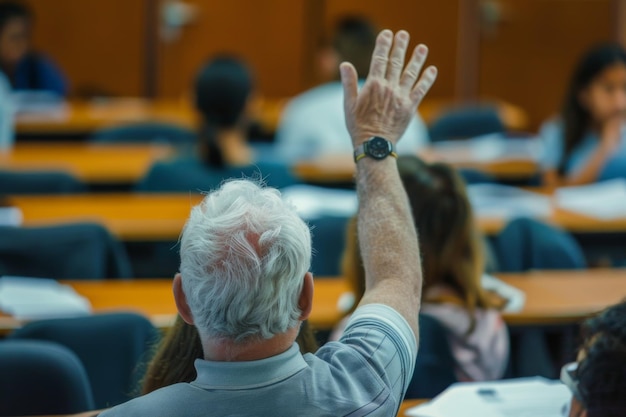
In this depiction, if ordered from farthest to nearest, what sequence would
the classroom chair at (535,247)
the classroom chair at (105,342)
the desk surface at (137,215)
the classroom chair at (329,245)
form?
1. the desk surface at (137,215)
2. the classroom chair at (329,245)
3. the classroom chair at (535,247)
4. the classroom chair at (105,342)

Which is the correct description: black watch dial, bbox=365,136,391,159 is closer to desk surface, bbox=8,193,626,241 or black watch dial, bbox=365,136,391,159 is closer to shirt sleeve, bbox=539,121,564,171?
desk surface, bbox=8,193,626,241

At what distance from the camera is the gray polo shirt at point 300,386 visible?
58.3 inches

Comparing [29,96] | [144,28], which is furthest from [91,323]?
[144,28]

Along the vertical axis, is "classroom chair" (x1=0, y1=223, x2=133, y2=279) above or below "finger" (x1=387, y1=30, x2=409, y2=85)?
below

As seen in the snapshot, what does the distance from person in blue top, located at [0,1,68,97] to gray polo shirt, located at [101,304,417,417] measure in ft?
20.7

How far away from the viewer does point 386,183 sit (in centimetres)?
183

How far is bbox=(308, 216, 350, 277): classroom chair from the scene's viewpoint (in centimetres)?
375

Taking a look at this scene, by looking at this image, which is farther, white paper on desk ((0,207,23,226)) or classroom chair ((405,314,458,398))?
white paper on desk ((0,207,23,226))

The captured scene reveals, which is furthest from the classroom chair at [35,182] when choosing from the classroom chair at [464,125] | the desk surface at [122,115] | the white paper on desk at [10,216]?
the classroom chair at [464,125]

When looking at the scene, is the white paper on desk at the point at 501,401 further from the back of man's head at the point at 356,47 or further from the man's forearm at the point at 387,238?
the back of man's head at the point at 356,47

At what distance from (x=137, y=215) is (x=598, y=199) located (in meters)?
1.88

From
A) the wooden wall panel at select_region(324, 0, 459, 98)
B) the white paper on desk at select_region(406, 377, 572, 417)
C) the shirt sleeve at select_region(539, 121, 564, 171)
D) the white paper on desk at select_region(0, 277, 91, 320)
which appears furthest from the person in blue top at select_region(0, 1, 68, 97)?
the white paper on desk at select_region(406, 377, 572, 417)

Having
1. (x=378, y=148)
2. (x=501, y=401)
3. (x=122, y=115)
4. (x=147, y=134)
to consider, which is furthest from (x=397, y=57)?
(x=122, y=115)

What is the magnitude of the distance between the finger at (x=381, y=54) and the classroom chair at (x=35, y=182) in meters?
2.96
